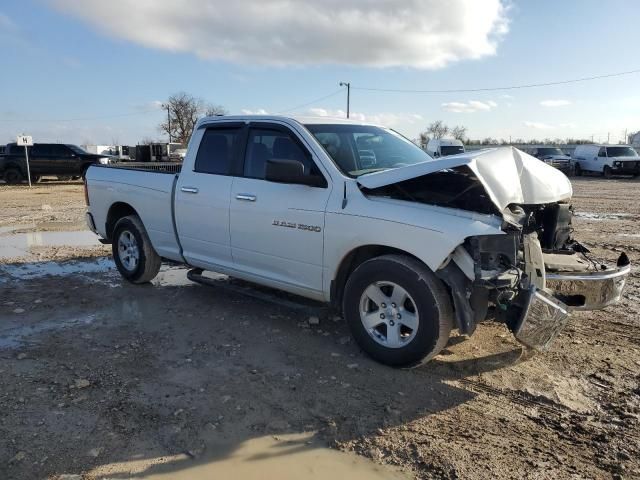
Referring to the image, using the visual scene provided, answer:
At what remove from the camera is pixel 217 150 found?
5.58 m

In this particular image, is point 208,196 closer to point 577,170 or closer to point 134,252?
point 134,252

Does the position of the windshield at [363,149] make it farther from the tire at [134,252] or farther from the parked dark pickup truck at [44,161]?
the parked dark pickup truck at [44,161]

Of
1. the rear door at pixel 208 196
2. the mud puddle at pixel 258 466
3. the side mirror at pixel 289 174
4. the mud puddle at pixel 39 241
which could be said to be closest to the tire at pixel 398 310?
the side mirror at pixel 289 174

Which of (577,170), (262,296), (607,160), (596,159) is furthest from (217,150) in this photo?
(577,170)

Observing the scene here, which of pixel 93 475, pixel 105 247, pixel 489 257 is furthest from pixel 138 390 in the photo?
pixel 105 247

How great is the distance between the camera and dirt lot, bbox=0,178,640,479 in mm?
3049

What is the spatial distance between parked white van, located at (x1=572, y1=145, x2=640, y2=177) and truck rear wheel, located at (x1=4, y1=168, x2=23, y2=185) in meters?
30.3

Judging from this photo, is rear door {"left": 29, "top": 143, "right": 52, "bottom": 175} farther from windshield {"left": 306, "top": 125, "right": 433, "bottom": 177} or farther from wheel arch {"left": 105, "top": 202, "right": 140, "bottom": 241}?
windshield {"left": 306, "top": 125, "right": 433, "bottom": 177}

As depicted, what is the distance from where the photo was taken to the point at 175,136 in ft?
273

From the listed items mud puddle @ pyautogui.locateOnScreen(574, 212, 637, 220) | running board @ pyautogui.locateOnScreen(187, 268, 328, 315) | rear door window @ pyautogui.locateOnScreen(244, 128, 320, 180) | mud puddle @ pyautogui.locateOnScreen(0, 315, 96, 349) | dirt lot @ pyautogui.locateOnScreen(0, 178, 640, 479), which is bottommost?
mud puddle @ pyautogui.locateOnScreen(0, 315, 96, 349)

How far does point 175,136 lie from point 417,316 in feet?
277

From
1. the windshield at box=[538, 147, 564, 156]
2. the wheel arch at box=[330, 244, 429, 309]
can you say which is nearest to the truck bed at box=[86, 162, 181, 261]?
the wheel arch at box=[330, 244, 429, 309]

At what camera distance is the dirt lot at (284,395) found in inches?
120

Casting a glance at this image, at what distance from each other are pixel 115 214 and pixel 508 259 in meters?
5.12
